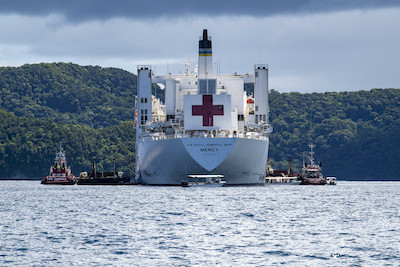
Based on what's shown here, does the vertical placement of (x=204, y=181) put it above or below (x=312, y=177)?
below

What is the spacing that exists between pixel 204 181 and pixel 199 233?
1922 inches

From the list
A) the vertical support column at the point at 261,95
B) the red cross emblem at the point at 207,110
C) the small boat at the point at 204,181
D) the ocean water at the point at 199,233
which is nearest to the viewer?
the ocean water at the point at 199,233

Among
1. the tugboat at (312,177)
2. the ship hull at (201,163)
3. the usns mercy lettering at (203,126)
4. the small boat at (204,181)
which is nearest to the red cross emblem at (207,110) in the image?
the usns mercy lettering at (203,126)

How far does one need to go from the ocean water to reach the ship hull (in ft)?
66.0

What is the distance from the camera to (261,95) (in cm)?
11644

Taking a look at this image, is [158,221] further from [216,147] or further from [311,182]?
[311,182]

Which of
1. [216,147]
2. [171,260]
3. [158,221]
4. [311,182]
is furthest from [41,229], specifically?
[311,182]

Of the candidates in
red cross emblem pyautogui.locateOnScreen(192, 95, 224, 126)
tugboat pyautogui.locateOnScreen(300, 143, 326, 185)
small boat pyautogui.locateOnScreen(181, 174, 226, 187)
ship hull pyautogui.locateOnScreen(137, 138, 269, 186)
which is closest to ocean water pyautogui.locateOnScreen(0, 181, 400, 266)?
ship hull pyautogui.locateOnScreen(137, 138, 269, 186)

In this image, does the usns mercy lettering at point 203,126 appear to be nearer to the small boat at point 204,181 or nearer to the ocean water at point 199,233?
the small boat at point 204,181

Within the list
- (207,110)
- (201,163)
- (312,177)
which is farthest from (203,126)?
(312,177)

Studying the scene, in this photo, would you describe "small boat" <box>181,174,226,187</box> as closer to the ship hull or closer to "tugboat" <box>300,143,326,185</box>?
the ship hull

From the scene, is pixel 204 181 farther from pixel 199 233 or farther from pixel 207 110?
pixel 199 233

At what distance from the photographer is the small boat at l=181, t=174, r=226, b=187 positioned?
98812mm

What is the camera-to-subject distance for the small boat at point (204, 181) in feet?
324
